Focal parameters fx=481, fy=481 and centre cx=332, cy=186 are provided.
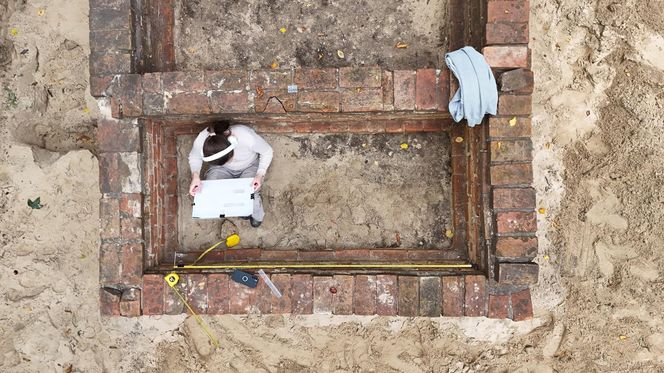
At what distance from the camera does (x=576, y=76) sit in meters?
3.53

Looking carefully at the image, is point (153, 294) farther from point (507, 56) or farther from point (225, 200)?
point (507, 56)

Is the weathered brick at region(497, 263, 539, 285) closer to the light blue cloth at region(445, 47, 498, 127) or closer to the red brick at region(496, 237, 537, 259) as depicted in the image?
the red brick at region(496, 237, 537, 259)

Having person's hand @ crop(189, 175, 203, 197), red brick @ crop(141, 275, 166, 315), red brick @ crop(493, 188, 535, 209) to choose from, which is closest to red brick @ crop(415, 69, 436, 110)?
red brick @ crop(493, 188, 535, 209)

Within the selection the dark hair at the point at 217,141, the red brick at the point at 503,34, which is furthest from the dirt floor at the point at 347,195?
the red brick at the point at 503,34

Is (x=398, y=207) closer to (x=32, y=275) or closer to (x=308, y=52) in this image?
(x=308, y=52)

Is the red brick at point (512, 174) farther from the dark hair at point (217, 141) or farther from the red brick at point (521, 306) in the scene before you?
the dark hair at point (217, 141)

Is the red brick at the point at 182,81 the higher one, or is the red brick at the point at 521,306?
the red brick at the point at 182,81

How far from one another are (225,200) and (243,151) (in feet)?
1.23

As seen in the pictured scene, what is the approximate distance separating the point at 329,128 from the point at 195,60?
1.15 m

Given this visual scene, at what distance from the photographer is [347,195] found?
3656mm

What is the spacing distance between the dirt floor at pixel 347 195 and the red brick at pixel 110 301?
741 mm

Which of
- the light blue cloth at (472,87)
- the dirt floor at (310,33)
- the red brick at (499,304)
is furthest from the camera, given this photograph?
the dirt floor at (310,33)

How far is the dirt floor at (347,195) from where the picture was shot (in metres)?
3.62

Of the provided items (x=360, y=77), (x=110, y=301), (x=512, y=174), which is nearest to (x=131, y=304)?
(x=110, y=301)
